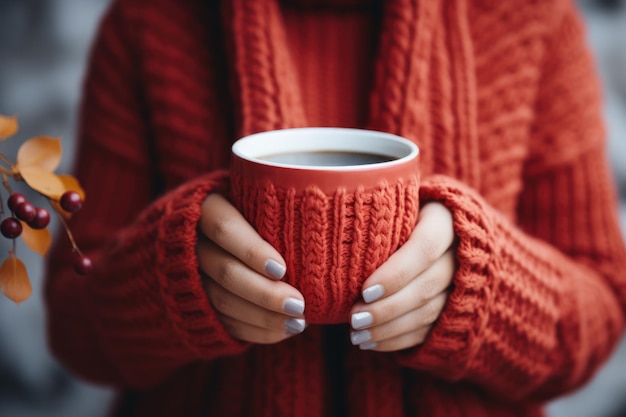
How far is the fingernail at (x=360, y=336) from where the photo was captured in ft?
1.50

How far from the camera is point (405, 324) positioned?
0.49m

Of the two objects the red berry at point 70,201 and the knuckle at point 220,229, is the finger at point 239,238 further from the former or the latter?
the red berry at point 70,201

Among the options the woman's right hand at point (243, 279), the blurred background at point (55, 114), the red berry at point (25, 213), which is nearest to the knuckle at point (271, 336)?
the woman's right hand at point (243, 279)

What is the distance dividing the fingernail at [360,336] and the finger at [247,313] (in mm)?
39

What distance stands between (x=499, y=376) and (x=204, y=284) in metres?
0.31

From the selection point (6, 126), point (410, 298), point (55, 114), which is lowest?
point (55, 114)

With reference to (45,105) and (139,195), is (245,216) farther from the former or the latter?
(45,105)

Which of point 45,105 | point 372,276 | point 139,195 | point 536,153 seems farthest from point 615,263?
point 45,105

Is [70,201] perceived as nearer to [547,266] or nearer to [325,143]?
[325,143]

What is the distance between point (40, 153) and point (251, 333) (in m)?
0.21

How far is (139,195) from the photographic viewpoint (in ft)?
2.49

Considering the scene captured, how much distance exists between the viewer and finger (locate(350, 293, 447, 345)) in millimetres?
461

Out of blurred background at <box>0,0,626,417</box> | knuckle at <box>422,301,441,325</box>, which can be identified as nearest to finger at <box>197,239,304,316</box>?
knuckle at <box>422,301,441,325</box>

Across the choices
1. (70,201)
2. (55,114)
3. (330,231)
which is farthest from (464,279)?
(55,114)
